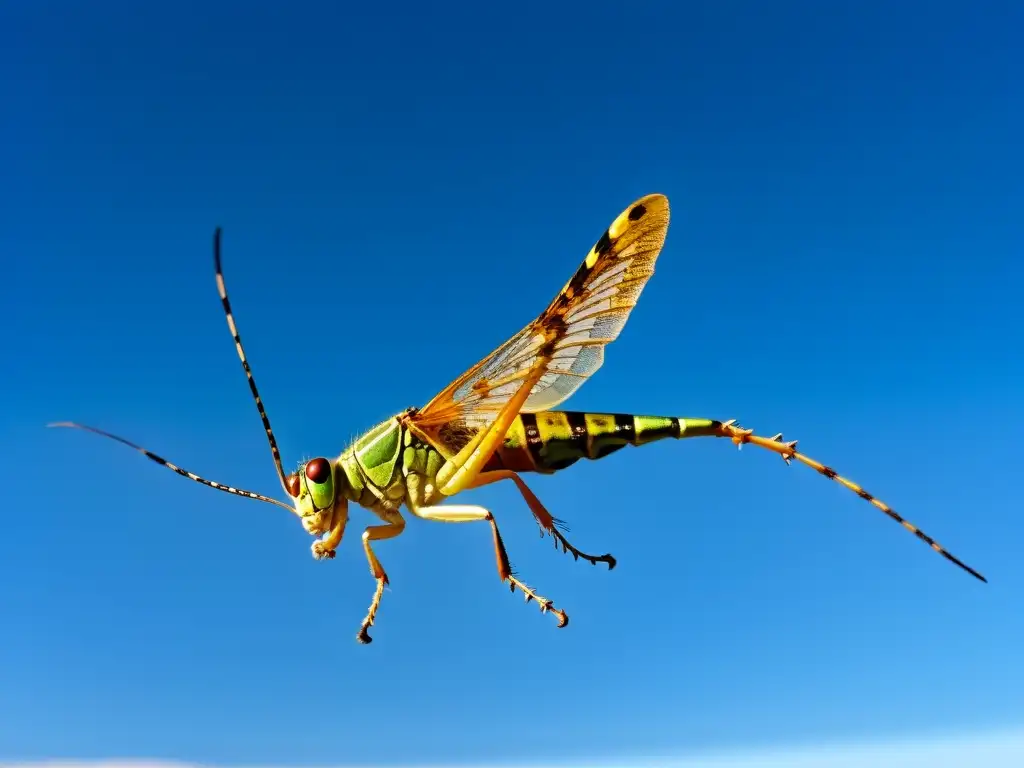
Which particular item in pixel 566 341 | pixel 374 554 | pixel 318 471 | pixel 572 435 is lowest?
pixel 374 554

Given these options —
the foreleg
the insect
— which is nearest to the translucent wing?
the insect

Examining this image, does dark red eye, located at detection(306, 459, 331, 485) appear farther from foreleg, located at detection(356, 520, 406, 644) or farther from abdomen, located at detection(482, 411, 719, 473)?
abdomen, located at detection(482, 411, 719, 473)

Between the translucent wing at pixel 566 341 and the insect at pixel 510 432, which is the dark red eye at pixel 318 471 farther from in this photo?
the translucent wing at pixel 566 341

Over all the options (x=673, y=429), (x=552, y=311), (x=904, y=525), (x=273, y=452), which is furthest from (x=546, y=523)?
(x=904, y=525)

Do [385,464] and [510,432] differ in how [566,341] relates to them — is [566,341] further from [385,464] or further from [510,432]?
[385,464]

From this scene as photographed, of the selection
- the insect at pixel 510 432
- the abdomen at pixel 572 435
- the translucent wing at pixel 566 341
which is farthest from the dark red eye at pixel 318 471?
the abdomen at pixel 572 435

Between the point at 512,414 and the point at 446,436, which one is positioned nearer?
the point at 512,414

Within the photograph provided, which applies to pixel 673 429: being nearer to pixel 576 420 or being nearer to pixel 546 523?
pixel 576 420

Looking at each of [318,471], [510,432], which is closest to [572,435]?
[510,432]
